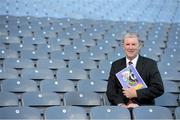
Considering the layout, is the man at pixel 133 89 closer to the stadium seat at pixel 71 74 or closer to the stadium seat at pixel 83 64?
the stadium seat at pixel 71 74

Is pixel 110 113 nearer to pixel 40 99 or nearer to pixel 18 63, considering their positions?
pixel 40 99

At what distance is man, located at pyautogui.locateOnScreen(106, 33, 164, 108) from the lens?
11.6 feet

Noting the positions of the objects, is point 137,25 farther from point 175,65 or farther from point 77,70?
point 77,70

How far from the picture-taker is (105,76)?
195 inches

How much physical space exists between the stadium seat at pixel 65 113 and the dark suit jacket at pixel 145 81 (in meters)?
0.51

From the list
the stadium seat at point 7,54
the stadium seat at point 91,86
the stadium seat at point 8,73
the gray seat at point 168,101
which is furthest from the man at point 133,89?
the stadium seat at point 7,54

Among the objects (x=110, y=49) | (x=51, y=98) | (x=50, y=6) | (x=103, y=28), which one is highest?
(x=50, y=6)

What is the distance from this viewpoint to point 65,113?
3246 millimetres

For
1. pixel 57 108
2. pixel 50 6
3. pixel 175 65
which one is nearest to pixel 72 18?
pixel 50 6

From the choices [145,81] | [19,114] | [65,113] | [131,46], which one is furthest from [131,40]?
[19,114]

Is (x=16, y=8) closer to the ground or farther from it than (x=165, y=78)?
farther from it

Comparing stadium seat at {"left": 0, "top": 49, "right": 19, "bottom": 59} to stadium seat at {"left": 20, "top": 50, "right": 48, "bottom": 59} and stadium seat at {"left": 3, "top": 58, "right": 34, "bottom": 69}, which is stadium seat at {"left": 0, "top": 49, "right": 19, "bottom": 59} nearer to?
stadium seat at {"left": 20, "top": 50, "right": 48, "bottom": 59}

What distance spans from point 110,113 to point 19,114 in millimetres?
799

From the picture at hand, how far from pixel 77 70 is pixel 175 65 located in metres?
1.63
